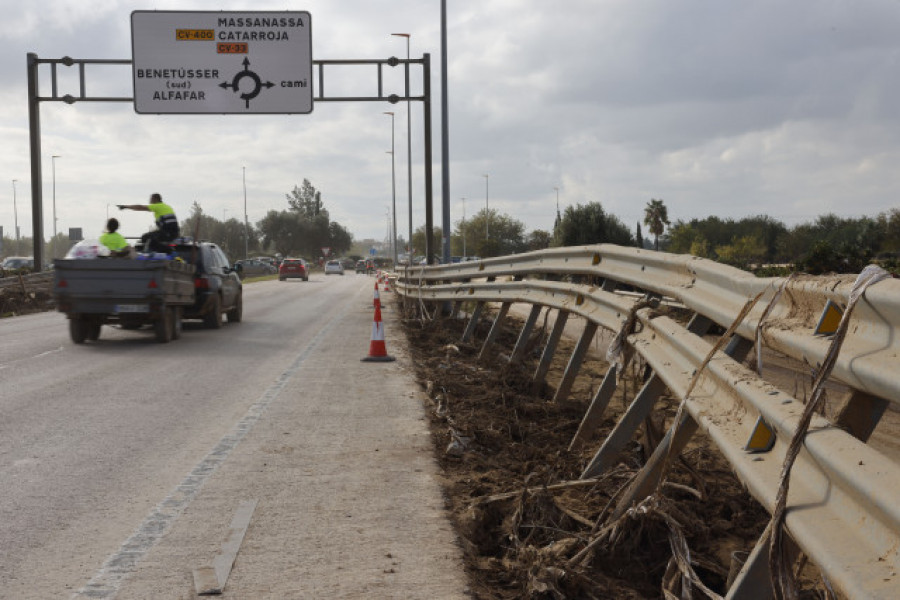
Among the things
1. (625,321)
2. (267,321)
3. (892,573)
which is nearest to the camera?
(892,573)

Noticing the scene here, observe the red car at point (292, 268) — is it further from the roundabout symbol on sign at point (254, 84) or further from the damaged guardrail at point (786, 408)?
the damaged guardrail at point (786, 408)

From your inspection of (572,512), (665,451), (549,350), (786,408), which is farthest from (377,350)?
(786,408)

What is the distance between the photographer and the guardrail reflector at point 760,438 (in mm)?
3197

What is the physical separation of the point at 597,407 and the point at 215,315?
1362cm

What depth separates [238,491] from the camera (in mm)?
5742

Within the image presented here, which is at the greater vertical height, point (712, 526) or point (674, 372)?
point (674, 372)

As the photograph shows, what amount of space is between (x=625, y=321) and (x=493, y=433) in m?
1.65

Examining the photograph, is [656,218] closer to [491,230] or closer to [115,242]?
[491,230]

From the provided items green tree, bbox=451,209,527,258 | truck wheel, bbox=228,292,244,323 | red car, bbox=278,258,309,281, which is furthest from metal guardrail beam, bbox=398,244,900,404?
green tree, bbox=451,209,527,258

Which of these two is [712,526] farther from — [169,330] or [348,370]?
[169,330]

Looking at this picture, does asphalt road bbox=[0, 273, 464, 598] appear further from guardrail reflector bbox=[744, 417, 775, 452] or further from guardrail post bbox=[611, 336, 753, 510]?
guardrail reflector bbox=[744, 417, 775, 452]

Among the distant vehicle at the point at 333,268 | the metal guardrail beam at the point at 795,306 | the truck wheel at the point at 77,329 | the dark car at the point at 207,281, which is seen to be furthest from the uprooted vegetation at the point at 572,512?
the distant vehicle at the point at 333,268

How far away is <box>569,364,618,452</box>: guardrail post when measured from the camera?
627cm

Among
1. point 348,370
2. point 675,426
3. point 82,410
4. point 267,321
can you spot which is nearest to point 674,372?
point 675,426
